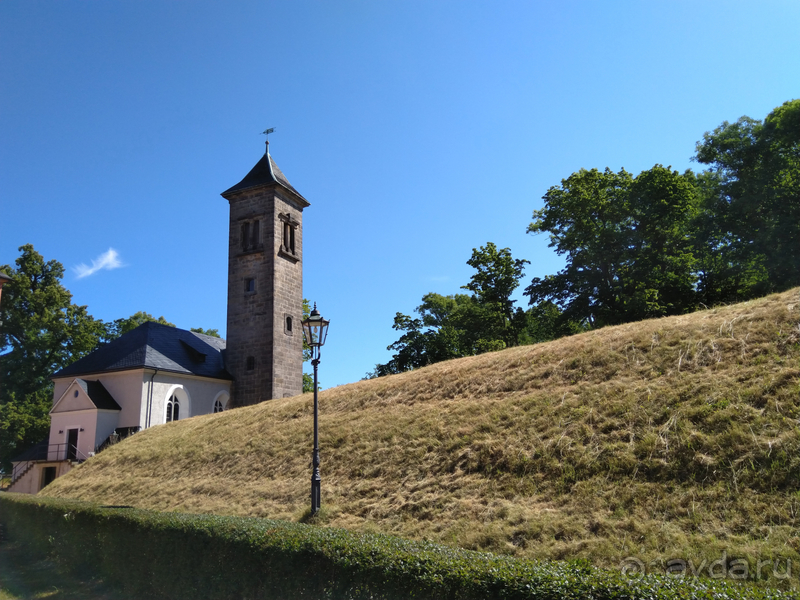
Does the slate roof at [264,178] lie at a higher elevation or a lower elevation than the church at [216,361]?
higher

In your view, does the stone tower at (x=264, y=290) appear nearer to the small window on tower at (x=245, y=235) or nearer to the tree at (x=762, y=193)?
the small window on tower at (x=245, y=235)

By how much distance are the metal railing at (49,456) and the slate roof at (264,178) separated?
17.6 metres

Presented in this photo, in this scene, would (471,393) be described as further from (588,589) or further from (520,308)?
(520,308)

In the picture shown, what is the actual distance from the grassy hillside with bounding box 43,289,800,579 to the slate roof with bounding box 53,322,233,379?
1183 cm

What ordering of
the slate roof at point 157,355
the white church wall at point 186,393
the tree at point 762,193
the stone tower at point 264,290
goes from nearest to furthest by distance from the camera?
the tree at point 762,193 < the white church wall at point 186,393 < the slate roof at point 157,355 < the stone tower at point 264,290

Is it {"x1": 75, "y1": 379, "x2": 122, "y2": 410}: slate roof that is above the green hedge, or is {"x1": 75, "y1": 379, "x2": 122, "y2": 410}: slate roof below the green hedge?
above

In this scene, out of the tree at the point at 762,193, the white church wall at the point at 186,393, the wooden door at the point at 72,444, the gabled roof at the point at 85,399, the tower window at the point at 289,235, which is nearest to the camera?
the tree at the point at 762,193

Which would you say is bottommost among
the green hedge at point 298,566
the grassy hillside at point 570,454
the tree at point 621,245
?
the green hedge at point 298,566

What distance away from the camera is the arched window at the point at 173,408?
2950 cm

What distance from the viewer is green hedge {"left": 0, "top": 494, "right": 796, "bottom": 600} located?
445 centimetres

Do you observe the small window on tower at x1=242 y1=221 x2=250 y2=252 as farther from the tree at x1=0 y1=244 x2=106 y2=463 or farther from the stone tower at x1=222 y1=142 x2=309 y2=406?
the tree at x1=0 y1=244 x2=106 y2=463

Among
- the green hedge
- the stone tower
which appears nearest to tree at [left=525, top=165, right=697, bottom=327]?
the stone tower

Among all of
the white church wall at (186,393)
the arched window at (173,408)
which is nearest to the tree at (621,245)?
the white church wall at (186,393)

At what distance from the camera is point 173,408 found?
29.9 m
